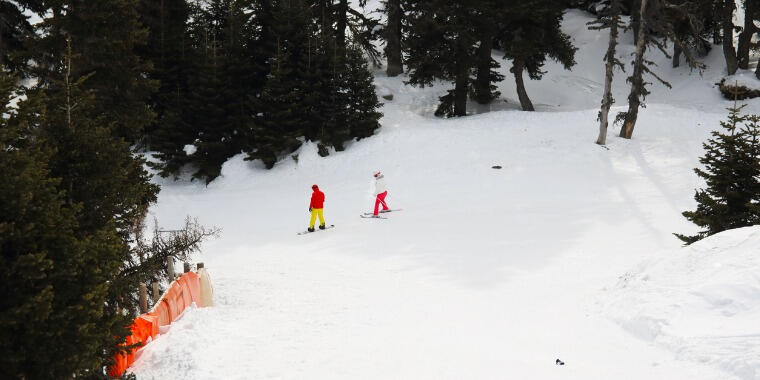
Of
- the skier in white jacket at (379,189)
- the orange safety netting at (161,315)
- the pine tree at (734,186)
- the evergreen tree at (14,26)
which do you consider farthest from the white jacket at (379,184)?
the evergreen tree at (14,26)

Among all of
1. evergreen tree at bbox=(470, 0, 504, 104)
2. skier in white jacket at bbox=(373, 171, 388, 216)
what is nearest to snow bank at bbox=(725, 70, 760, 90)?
evergreen tree at bbox=(470, 0, 504, 104)

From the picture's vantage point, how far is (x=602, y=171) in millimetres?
21703

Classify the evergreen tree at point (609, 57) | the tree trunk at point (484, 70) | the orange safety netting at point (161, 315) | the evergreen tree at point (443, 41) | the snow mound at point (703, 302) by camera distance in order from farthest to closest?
the tree trunk at point (484, 70)
the evergreen tree at point (443, 41)
the evergreen tree at point (609, 57)
the orange safety netting at point (161, 315)
the snow mound at point (703, 302)

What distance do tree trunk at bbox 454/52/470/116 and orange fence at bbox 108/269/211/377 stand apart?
21.4 m

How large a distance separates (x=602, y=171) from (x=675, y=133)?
603 cm

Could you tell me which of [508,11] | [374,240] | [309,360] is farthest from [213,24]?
[309,360]

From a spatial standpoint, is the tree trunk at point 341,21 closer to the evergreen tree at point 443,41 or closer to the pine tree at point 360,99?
the pine tree at point 360,99

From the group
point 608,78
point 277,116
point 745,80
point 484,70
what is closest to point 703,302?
point 608,78

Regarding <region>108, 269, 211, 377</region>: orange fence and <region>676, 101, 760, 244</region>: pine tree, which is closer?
<region>108, 269, 211, 377</region>: orange fence

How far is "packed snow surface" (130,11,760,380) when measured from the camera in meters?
7.18

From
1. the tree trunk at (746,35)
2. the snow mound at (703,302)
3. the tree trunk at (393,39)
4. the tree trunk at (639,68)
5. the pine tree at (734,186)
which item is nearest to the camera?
the snow mound at (703,302)

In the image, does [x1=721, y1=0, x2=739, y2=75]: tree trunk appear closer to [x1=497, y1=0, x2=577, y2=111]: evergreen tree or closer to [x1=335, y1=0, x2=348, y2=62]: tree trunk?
[x1=497, y1=0, x2=577, y2=111]: evergreen tree

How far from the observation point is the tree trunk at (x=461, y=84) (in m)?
29.1

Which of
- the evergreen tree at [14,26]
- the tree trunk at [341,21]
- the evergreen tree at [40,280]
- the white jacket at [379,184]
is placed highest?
the tree trunk at [341,21]
